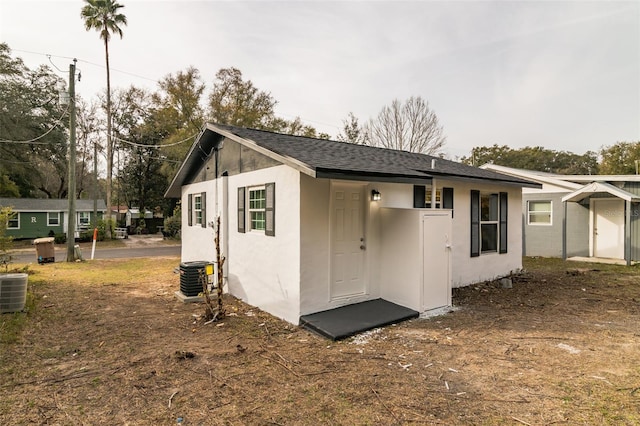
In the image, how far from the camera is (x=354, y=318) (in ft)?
16.6

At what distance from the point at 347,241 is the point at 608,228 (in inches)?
462

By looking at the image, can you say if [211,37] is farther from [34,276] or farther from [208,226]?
[34,276]

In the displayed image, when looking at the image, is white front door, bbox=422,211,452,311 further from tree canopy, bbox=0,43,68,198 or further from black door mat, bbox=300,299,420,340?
Result: tree canopy, bbox=0,43,68,198

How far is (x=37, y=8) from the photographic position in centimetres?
761

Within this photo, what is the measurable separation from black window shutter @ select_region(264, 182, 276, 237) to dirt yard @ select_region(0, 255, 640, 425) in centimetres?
150

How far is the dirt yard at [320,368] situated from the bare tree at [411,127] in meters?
18.6

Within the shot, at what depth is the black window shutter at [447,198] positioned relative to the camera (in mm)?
7234

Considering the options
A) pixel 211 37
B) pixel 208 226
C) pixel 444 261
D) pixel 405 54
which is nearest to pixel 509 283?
pixel 444 261

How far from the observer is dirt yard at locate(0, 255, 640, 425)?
9.23 ft

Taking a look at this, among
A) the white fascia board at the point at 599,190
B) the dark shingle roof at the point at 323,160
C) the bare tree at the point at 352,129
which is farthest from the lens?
the bare tree at the point at 352,129

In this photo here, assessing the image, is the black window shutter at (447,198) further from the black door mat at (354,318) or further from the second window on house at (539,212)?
the second window on house at (539,212)

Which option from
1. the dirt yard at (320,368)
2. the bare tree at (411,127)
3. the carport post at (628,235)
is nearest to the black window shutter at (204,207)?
the dirt yard at (320,368)

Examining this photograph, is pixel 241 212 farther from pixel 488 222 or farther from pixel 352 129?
pixel 352 129

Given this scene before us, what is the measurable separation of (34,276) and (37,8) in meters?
6.96
